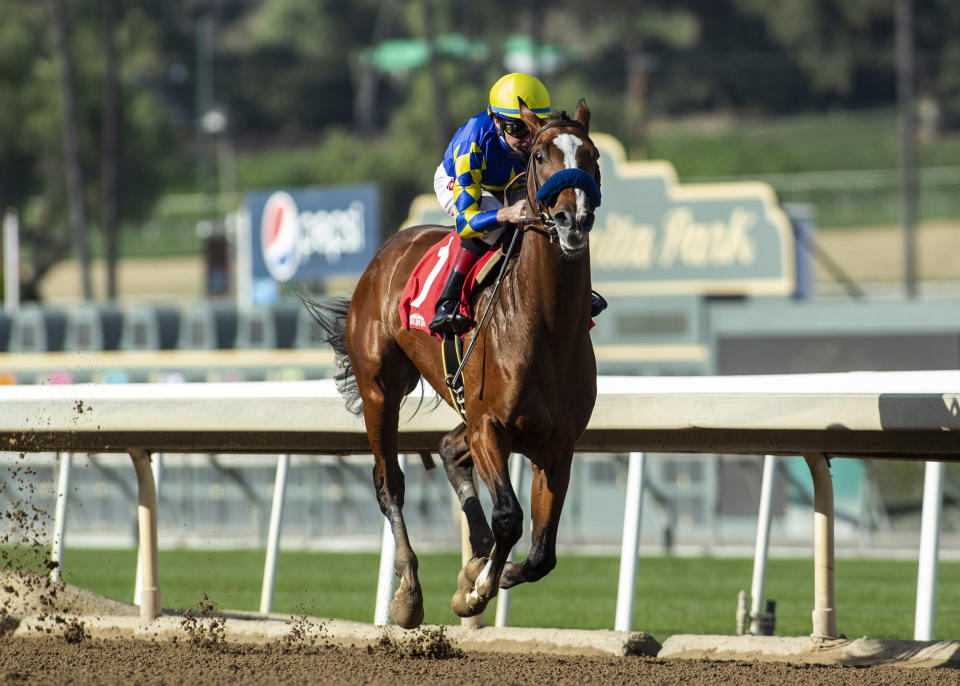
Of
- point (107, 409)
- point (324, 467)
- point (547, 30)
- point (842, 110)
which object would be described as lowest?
point (324, 467)

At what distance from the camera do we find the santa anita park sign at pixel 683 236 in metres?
18.9

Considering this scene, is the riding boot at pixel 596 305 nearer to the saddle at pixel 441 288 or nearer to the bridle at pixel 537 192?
the saddle at pixel 441 288

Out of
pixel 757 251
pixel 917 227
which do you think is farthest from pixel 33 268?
pixel 757 251

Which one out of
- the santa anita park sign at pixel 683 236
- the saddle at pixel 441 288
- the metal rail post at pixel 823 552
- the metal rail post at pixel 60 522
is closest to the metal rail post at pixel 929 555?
the metal rail post at pixel 823 552

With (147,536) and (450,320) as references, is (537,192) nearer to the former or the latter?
(450,320)

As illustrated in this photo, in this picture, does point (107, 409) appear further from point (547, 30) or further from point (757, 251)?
point (547, 30)

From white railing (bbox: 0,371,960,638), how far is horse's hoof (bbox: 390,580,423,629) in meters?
0.87

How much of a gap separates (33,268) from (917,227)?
24.0 meters

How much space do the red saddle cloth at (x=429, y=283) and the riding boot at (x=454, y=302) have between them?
25 millimetres

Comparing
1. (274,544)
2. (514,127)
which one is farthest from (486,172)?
(274,544)

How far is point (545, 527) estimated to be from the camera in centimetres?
516

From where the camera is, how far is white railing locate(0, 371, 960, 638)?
5.41m

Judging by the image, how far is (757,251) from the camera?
18.9 meters

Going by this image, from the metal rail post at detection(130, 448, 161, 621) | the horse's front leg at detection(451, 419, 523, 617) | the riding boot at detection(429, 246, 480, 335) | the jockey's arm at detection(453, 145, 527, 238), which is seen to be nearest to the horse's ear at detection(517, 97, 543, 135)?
the jockey's arm at detection(453, 145, 527, 238)
